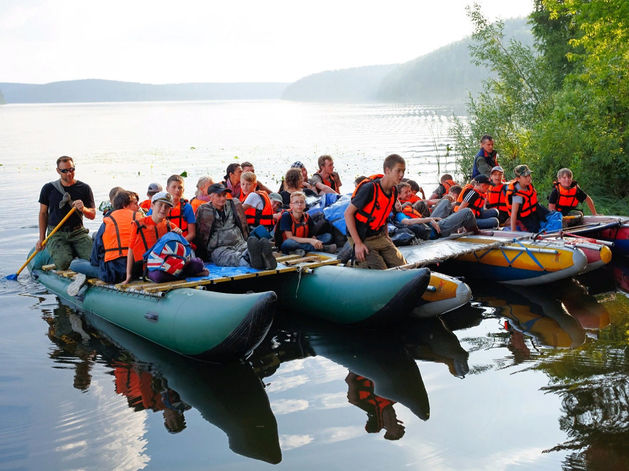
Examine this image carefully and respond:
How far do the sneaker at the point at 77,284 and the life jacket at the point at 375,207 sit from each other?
11.3ft

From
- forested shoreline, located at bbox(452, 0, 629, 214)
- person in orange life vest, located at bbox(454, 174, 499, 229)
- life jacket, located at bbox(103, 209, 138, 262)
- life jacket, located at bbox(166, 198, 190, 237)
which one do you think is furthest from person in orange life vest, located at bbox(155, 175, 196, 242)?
forested shoreline, located at bbox(452, 0, 629, 214)

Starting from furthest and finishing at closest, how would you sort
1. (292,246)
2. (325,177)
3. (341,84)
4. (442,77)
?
(341,84)
(442,77)
(325,177)
(292,246)

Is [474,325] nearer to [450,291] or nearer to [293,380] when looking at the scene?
[450,291]

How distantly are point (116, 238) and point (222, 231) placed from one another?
4.46 feet

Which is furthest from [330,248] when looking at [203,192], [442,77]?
[442,77]

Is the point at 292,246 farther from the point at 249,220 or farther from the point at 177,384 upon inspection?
the point at 177,384

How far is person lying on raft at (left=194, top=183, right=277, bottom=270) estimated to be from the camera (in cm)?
791

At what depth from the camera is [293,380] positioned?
6184 mm

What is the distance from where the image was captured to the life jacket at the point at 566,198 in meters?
10.2

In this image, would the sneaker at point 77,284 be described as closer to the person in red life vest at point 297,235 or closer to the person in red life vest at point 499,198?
the person in red life vest at point 297,235

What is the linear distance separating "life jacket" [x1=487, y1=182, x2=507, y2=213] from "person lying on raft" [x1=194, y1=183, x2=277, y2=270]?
424cm

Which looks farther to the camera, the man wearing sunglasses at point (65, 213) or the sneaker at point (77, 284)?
the man wearing sunglasses at point (65, 213)

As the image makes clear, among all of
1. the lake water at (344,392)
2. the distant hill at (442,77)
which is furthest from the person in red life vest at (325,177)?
the distant hill at (442,77)

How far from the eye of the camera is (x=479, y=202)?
32.6 ft
